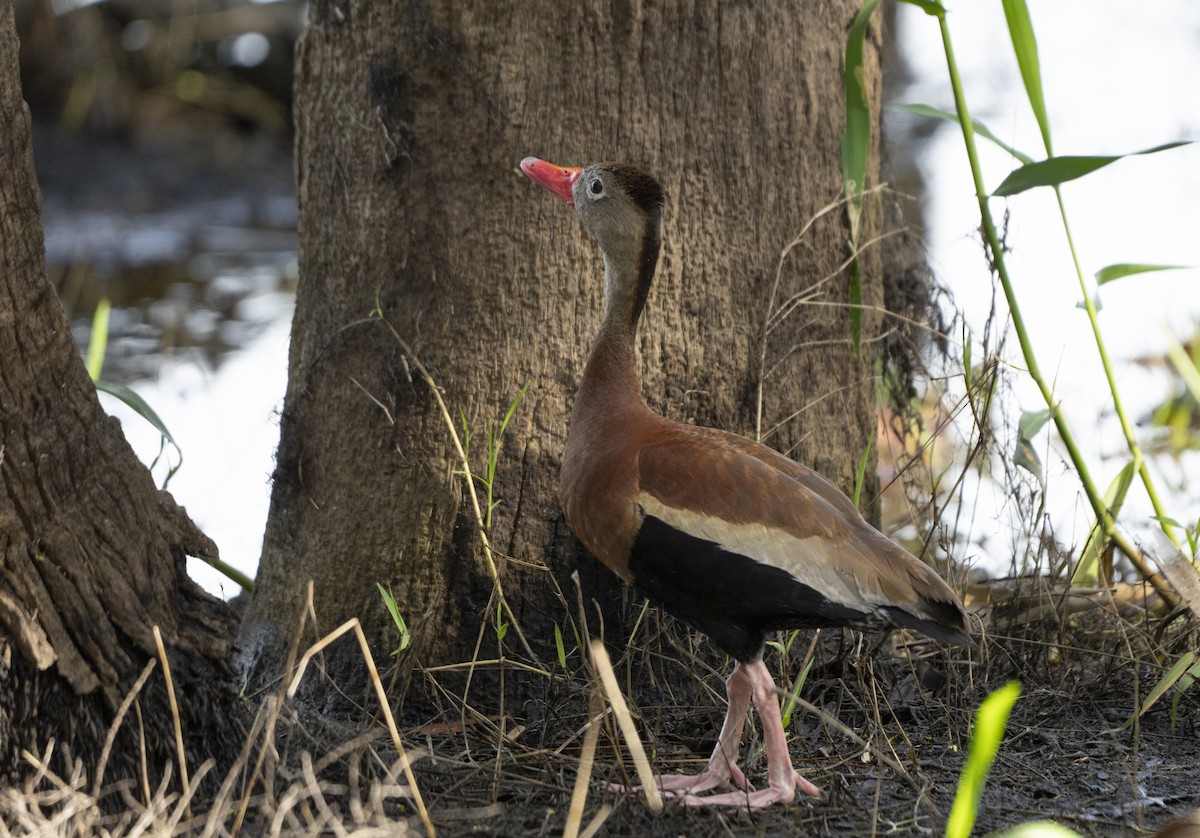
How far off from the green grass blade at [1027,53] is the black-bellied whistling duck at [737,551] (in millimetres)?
1139

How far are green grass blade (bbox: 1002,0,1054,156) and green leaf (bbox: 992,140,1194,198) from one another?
26 cm

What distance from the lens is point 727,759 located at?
262 centimetres

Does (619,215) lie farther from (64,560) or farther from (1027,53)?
(64,560)

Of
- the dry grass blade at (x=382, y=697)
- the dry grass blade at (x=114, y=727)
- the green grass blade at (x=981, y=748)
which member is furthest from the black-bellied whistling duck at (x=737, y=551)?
the dry grass blade at (x=114, y=727)

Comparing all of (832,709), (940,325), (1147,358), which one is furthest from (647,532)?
(1147,358)

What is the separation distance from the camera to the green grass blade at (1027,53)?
123 inches

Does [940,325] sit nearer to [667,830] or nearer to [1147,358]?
[667,830]

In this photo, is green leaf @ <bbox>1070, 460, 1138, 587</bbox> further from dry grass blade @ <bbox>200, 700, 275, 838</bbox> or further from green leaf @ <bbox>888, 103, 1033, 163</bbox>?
dry grass blade @ <bbox>200, 700, 275, 838</bbox>

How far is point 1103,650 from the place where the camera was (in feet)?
11.4

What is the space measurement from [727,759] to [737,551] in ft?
1.38

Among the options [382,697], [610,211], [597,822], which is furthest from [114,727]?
[610,211]

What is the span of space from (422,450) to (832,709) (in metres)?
1.20

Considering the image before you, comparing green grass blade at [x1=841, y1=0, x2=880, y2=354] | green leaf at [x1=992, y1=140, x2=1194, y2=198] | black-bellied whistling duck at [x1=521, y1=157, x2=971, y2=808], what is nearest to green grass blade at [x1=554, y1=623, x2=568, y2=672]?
black-bellied whistling duck at [x1=521, y1=157, x2=971, y2=808]

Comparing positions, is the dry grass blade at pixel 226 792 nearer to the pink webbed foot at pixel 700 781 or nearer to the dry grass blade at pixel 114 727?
the dry grass blade at pixel 114 727
